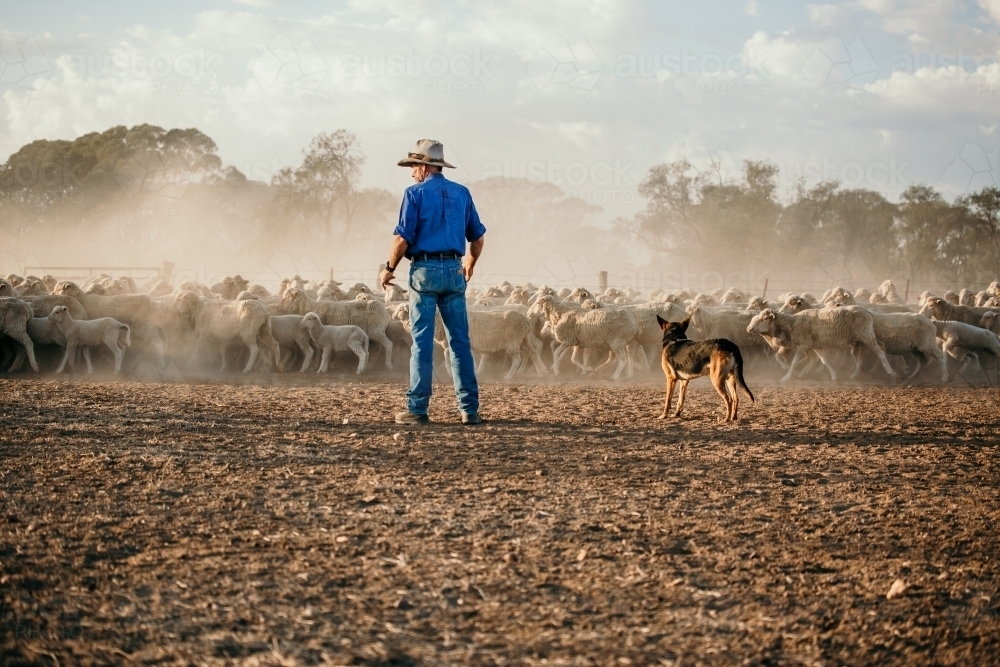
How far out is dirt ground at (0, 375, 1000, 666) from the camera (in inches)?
127

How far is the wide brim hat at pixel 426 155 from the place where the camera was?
313 inches

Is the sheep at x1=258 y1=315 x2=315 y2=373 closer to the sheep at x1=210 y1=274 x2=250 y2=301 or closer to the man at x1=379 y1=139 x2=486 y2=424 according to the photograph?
the sheep at x1=210 y1=274 x2=250 y2=301

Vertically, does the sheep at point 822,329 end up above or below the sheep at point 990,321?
below

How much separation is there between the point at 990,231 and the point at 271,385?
184ft

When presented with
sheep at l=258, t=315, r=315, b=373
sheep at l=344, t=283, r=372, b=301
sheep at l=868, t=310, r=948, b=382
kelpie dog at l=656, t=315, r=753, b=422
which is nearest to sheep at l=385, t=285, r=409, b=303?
sheep at l=344, t=283, r=372, b=301

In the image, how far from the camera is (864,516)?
5.02 metres

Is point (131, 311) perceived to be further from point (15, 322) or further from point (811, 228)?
point (811, 228)

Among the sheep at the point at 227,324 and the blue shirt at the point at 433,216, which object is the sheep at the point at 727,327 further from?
the blue shirt at the point at 433,216

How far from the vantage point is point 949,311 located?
56.3 feet

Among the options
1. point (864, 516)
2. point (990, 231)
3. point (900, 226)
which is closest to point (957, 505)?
point (864, 516)

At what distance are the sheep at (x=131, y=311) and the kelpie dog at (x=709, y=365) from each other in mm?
9392

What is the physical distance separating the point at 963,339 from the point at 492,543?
13.3 metres

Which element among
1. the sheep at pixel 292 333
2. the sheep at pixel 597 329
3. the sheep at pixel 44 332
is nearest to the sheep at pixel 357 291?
the sheep at pixel 292 333

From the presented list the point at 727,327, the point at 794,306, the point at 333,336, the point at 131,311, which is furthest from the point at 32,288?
the point at 794,306
